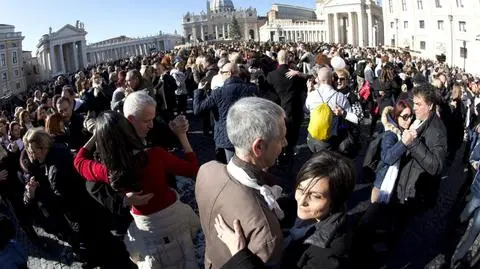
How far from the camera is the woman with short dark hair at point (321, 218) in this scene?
224cm

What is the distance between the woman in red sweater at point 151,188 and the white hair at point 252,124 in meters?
1.02

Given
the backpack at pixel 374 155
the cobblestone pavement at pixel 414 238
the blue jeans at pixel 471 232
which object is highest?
the backpack at pixel 374 155

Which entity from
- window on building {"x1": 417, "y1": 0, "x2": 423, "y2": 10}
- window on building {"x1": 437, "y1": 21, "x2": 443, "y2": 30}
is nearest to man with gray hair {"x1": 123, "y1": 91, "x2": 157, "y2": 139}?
window on building {"x1": 437, "y1": 21, "x2": 443, "y2": 30}

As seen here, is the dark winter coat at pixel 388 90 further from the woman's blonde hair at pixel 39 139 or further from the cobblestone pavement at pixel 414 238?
the woman's blonde hair at pixel 39 139

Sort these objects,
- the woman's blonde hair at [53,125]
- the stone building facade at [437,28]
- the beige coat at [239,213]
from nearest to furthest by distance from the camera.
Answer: the beige coat at [239,213], the woman's blonde hair at [53,125], the stone building facade at [437,28]

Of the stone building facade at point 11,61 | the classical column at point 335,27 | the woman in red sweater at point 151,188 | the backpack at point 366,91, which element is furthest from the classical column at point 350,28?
the woman in red sweater at point 151,188

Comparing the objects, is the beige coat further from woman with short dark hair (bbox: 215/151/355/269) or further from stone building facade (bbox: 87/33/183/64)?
stone building facade (bbox: 87/33/183/64)

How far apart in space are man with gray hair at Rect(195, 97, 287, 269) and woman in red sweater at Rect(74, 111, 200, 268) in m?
0.84

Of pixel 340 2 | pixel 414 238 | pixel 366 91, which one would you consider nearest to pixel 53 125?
pixel 414 238

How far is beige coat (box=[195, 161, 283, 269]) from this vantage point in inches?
81.6

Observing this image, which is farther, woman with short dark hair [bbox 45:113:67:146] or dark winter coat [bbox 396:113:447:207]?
woman with short dark hair [bbox 45:113:67:146]

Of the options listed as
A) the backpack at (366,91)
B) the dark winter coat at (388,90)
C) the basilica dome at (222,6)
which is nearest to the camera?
the dark winter coat at (388,90)

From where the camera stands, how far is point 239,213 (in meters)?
2.10

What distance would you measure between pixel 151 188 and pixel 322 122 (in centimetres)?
286
